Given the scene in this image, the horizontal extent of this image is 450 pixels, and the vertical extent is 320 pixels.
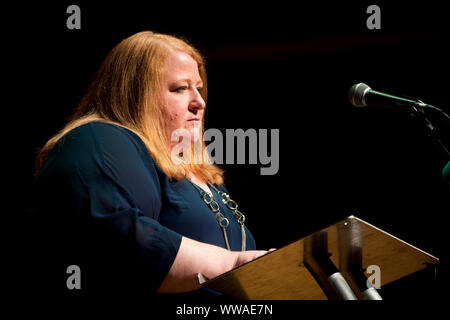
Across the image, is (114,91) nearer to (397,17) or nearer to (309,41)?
(309,41)

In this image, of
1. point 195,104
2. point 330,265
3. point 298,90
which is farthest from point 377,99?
point 298,90

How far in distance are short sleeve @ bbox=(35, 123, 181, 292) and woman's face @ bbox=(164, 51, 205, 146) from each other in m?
0.38

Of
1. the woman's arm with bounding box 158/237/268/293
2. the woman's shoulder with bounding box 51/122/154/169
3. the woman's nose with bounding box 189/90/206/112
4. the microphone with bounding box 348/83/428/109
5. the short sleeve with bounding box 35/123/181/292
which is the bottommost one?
the woman's arm with bounding box 158/237/268/293

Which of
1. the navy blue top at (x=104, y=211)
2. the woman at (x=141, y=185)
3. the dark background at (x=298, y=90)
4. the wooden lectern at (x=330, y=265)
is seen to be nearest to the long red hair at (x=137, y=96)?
the woman at (x=141, y=185)

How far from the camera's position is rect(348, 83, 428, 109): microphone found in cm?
121

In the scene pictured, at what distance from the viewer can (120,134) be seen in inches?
51.1

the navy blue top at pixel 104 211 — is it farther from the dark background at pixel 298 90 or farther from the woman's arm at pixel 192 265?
the dark background at pixel 298 90

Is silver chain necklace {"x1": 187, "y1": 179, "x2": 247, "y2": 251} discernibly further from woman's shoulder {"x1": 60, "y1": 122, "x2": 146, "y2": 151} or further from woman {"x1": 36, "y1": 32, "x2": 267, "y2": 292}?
woman's shoulder {"x1": 60, "y1": 122, "x2": 146, "y2": 151}

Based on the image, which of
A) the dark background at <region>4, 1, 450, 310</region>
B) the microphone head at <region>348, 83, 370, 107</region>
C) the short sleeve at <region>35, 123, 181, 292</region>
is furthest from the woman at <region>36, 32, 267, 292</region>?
the dark background at <region>4, 1, 450, 310</region>

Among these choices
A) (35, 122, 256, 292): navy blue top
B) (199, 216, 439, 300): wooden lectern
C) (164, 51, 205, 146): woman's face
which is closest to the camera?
(199, 216, 439, 300): wooden lectern

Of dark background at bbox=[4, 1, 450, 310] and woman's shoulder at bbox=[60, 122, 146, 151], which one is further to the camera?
dark background at bbox=[4, 1, 450, 310]

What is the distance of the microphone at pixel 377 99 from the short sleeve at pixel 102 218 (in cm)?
60

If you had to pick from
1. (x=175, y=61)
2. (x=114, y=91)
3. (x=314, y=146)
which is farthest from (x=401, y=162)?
(x=114, y=91)

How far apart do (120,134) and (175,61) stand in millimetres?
427
